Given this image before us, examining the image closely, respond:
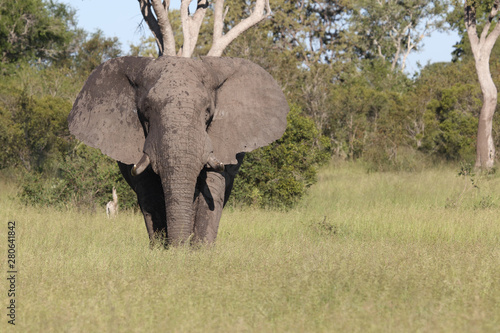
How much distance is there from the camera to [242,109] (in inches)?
295

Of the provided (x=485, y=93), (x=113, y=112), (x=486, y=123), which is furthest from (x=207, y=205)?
(x=485, y=93)

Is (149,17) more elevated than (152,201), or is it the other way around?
(149,17)

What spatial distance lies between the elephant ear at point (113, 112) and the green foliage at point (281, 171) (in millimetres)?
5824

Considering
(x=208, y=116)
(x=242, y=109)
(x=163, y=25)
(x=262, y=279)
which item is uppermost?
(x=163, y=25)

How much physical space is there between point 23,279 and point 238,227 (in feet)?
15.1

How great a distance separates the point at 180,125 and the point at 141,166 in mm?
547

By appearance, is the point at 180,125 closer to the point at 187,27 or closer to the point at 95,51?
the point at 187,27

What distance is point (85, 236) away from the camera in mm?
9078

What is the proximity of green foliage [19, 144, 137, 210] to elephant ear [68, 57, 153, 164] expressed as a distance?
5.45m

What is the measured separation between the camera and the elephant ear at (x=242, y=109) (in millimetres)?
7215

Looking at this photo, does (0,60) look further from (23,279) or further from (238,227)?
(23,279)

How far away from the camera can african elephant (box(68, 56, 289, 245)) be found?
21.7ft

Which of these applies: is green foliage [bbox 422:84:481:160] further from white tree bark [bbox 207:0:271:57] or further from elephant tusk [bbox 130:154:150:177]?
elephant tusk [bbox 130:154:150:177]

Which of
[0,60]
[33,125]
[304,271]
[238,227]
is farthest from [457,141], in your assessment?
[304,271]
